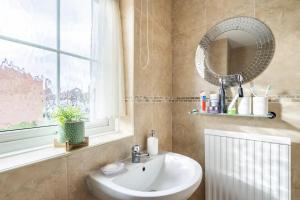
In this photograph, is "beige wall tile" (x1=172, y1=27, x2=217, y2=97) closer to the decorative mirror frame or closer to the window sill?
the decorative mirror frame

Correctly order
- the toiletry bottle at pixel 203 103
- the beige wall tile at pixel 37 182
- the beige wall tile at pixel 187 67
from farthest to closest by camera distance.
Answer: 1. the beige wall tile at pixel 187 67
2. the toiletry bottle at pixel 203 103
3. the beige wall tile at pixel 37 182

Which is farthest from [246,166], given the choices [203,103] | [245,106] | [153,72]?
[153,72]

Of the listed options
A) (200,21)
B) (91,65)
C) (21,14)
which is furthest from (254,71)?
(21,14)

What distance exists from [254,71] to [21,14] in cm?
155

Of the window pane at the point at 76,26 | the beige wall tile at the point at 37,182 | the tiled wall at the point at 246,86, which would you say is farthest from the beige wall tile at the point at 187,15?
the beige wall tile at the point at 37,182

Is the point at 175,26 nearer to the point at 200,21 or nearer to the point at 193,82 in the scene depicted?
the point at 200,21

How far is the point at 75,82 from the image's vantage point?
118 centimetres

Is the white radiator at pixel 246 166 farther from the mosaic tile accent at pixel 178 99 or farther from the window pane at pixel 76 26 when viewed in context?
the window pane at pixel 76 26

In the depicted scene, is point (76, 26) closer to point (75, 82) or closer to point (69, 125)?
point (75, 82)

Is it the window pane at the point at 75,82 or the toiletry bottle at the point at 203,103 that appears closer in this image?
the window pane at the point at 75,82

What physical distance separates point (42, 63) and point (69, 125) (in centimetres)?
39

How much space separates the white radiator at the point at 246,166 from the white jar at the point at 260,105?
19cm

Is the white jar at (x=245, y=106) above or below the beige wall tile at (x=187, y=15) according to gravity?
below

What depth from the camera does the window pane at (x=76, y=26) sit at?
44.5 inches
